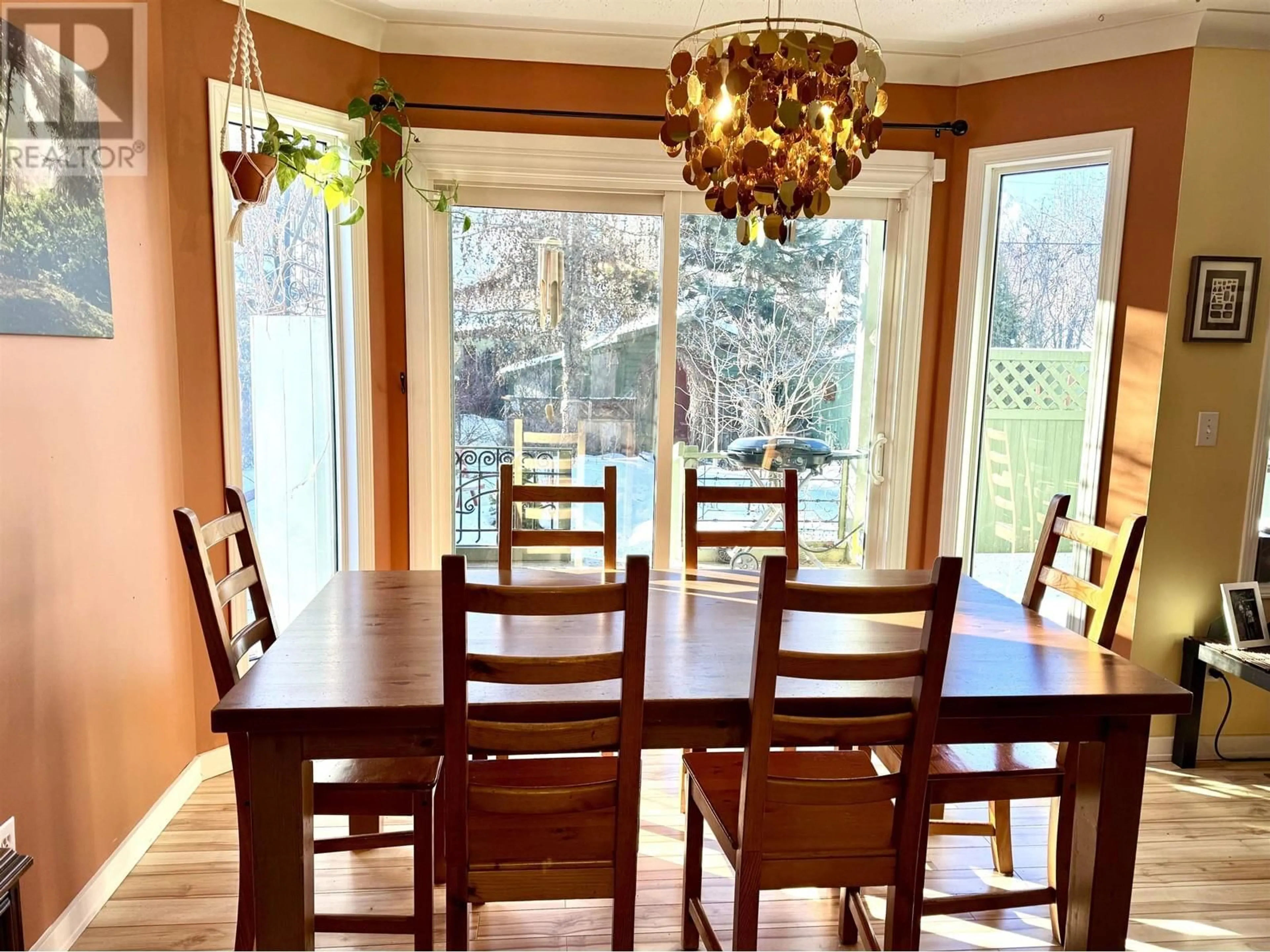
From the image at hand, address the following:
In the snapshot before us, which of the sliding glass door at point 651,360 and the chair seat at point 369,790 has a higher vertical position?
the sliding glass door at point 651,360

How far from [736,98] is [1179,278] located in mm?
2142

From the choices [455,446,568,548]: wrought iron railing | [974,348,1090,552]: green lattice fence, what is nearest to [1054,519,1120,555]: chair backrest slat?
[974,348,1090,552]: green lattice fence

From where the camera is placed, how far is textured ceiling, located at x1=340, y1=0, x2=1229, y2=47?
9.46ft

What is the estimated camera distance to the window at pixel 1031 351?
3188 millimetres

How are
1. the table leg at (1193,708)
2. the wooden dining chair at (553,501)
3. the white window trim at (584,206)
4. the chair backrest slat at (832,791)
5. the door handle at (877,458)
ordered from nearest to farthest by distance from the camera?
1. the chair backrest slat at (832,791)
2. the wooden dining chair at (553,501)
3. the table leg at (1193,708)
4. the white window trim at (584,206)
5. the door handle at (877,458)

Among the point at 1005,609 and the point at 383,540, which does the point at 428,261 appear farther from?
the point at 1005,609

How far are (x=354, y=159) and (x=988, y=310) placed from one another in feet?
8.25

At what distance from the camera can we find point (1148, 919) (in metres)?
2.23

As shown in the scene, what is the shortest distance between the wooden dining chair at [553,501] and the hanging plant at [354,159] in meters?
1.10

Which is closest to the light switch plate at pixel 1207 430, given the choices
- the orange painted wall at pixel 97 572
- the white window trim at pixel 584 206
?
the white window trim at pixel 584 206

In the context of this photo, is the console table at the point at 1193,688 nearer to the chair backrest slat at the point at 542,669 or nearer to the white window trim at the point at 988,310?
the white window trim at the point at 988,310

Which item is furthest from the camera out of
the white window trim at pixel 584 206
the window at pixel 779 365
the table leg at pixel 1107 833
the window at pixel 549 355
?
the window at pixel 779 365

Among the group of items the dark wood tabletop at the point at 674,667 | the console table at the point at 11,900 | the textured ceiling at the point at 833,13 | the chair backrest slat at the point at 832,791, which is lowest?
the console table at the point at 11,900

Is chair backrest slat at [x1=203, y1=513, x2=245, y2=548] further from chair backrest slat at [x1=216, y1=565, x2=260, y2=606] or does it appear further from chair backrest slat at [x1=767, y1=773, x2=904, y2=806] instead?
chair backrest slat at [x1=767, y1=773, x2=904, y2=806]
